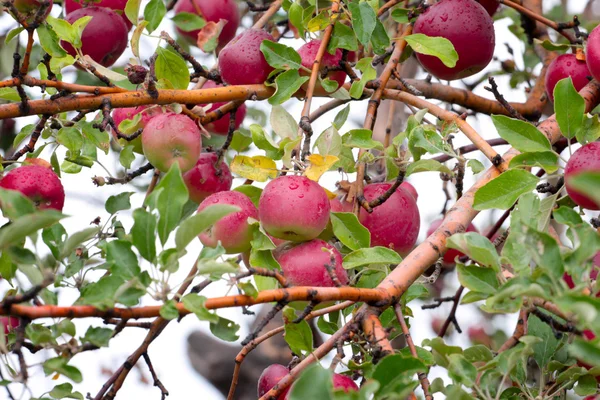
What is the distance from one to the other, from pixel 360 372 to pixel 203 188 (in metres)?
0.46

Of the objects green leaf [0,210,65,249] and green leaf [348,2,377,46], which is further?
green leaf [348,2,377,46]

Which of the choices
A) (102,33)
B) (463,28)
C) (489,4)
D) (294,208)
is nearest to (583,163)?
(294,208)

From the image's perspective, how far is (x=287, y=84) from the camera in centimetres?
112

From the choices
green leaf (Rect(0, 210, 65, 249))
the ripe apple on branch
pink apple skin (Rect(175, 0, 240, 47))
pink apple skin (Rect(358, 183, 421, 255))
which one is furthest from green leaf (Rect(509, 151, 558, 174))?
pink apple skin (Rect(175, 0, 240, 47))

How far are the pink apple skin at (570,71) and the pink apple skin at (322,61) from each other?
442mm

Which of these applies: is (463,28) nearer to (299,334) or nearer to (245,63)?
(245,63)

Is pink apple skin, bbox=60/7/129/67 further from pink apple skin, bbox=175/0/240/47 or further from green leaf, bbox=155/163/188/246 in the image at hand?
green leaf, bbox=155/163/188/246

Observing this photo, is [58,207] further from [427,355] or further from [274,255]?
[427,355]

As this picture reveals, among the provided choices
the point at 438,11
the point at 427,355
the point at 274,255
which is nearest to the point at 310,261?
the point at 274,255

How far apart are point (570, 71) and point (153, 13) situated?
2.45ft

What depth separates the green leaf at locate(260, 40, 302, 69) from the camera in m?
1.12

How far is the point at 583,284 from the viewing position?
682mm

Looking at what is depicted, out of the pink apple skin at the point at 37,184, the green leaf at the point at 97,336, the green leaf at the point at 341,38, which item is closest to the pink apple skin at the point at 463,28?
the green leaf at the point at 341,38

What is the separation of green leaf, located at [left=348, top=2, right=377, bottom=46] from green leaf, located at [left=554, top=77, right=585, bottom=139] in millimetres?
278
